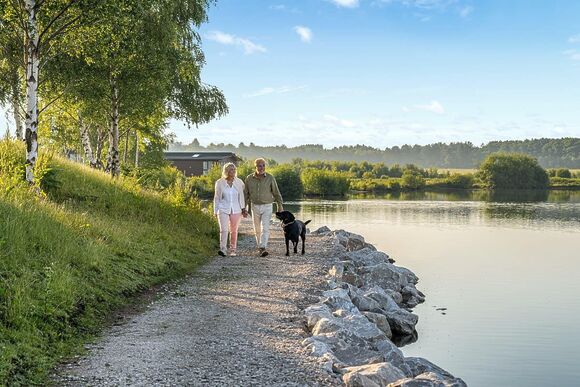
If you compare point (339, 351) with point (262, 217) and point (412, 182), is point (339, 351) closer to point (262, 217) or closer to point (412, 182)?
point (262, 217)

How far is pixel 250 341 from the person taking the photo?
7.68 m

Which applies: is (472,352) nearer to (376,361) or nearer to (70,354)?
(376,361)

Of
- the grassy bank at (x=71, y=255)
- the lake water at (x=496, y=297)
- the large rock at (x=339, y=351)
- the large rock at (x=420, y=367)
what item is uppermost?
the grassy bank at (x=71, y=255)

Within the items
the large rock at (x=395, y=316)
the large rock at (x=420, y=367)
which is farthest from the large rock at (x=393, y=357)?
the large rock at (x=395, y=316)

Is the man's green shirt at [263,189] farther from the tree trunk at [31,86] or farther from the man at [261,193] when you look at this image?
the tree trunk at [31,86]

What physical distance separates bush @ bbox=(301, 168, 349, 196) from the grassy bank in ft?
228

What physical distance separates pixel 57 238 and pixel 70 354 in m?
3.89

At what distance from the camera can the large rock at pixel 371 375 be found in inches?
250

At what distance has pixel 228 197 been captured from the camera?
46.6 ft

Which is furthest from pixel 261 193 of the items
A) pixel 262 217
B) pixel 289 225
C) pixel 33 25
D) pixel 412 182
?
pixel 412 182

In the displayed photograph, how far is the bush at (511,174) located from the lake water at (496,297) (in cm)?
7974

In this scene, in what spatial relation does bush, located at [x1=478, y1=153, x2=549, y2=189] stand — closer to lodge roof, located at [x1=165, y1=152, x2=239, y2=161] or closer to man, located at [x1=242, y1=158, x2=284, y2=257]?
lodge roof, located at [x1=165, y1=152, x2=239, y2=161]

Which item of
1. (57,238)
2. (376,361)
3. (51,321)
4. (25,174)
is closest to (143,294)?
(57,238)

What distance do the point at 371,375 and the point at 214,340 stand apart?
232 centimetres
